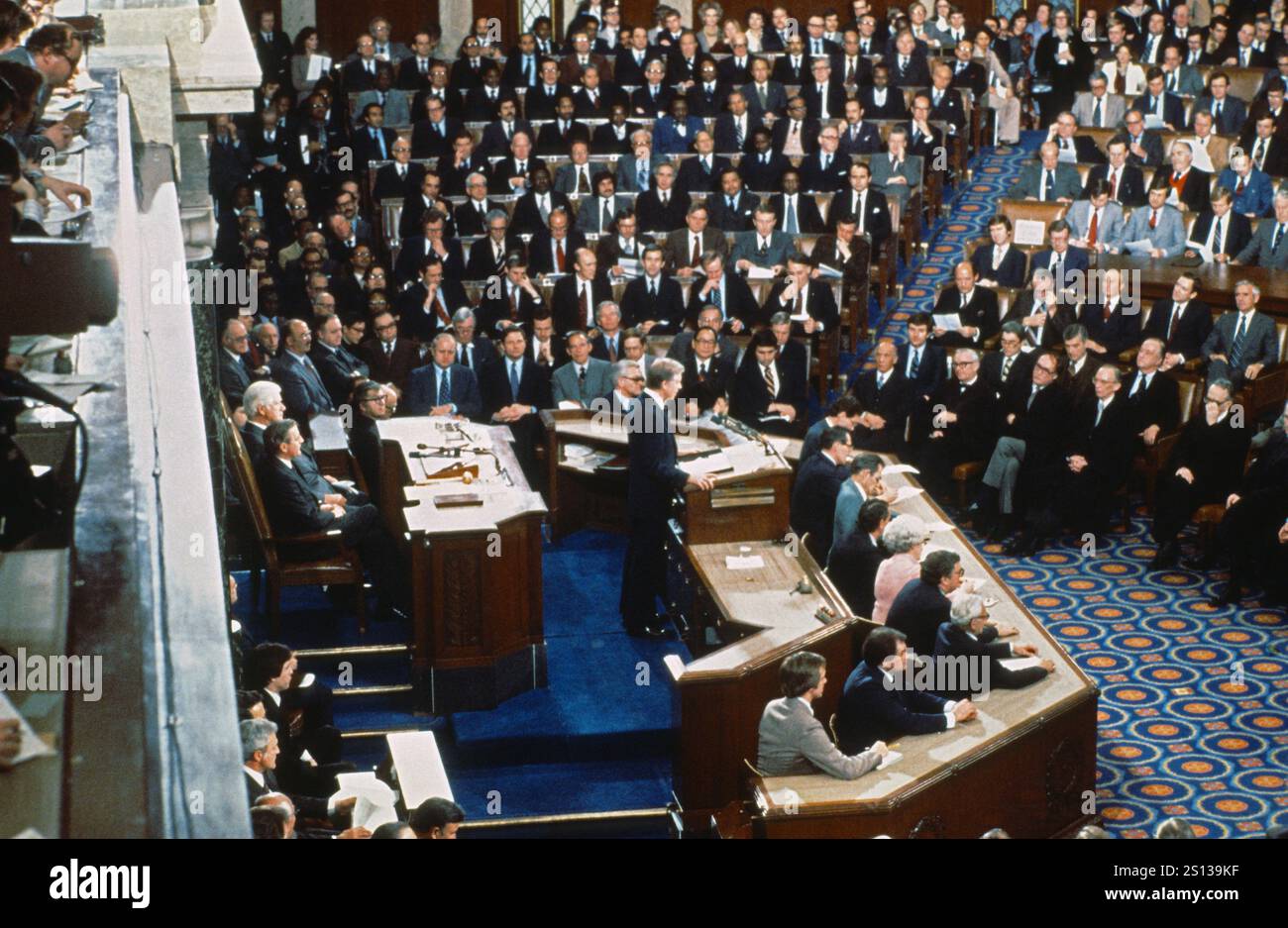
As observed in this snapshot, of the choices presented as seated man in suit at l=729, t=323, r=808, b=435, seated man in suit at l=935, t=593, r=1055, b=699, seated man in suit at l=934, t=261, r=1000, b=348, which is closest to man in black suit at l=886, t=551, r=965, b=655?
seated man in suit at l=935, t=593, r=1055, b=699

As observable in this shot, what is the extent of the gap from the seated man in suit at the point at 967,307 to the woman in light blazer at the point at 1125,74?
4061mm

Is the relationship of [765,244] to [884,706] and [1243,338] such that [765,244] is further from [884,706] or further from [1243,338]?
[884,706]

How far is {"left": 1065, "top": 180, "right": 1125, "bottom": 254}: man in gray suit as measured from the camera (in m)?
11.1

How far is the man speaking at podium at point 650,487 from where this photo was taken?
24.8 feet

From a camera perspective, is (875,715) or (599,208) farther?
(599,208)

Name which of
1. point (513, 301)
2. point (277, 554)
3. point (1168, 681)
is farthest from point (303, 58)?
point (1168, 681)

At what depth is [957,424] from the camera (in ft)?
31.4

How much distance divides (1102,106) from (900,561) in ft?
23.7

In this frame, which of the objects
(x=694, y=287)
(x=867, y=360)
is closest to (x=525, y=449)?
(x=694, y=287)

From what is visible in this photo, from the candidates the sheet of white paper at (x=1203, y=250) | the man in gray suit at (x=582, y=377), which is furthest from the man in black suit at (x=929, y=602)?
the sheet of white paper at (x=1203, y=250)

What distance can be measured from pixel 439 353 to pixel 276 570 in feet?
7.43

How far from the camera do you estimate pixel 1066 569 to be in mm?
9039

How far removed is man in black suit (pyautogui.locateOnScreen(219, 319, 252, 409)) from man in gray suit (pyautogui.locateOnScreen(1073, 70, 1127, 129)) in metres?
6.95

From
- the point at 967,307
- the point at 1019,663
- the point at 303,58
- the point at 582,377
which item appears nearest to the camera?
the point at 1019,663
